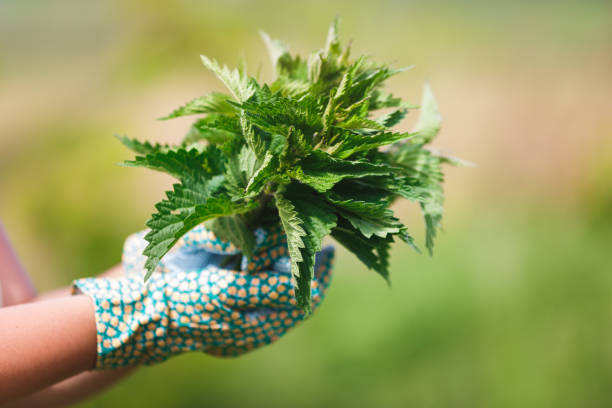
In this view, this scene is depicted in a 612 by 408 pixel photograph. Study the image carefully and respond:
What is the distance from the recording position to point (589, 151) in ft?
6.66

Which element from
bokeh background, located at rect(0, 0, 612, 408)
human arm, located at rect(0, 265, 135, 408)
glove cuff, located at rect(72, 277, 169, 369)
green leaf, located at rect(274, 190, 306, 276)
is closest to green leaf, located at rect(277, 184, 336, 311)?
green leaf, located at rect(274, 190, 306, 276)

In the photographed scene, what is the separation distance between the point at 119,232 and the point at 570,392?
78.0 inches

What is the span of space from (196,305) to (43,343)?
0.18 m

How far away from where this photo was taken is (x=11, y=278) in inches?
31.0

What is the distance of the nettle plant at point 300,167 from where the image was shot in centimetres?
52

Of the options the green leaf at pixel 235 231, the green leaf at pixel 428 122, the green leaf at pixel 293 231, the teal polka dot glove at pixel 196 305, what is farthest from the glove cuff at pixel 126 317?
the green leaf at pixel 428 122

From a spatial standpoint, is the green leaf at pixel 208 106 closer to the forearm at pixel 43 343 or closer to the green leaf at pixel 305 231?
the green leaf at pixel 305 231

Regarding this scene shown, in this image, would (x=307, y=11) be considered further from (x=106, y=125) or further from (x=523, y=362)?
(x=523, y=362)

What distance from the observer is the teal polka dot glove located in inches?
23.9

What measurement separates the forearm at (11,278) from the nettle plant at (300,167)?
34 centimetres

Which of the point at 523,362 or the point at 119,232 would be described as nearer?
the point at 523,362

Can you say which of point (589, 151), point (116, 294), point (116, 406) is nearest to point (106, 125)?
point (116, 406)

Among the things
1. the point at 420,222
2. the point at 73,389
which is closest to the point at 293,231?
the point at 73,389

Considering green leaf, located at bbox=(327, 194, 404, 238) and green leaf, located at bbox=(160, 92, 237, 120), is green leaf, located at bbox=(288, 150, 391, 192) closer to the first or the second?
green leaf, located at bbox=(327, 194, 404, 238)
